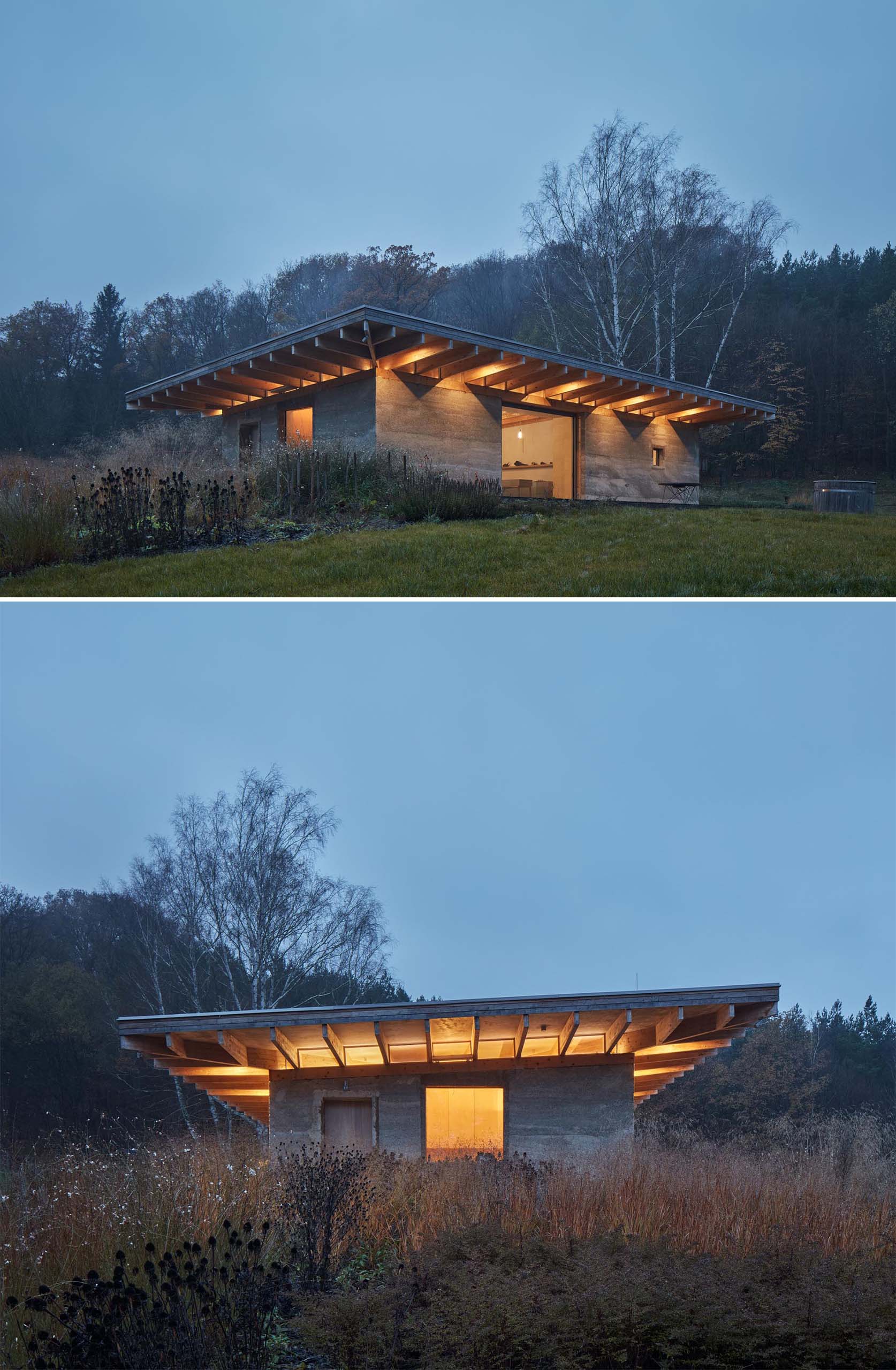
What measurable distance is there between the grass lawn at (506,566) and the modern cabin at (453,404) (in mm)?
3969

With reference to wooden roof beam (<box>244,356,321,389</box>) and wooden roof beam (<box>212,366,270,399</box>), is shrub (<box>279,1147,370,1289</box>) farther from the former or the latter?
wooden roof beam (<box>212,366,270,399</box>)

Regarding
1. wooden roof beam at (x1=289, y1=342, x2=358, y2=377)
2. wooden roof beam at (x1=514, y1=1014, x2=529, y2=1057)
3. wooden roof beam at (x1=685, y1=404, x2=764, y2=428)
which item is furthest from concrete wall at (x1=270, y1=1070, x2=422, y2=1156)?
wooden roof beam at (x1=685, y1=404, x2=764, y2=428)

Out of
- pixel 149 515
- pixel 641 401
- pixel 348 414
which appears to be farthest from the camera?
pixel 641 401

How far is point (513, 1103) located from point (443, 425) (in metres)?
11.3

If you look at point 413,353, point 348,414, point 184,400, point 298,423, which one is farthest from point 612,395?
point 184,400

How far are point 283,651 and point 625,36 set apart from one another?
46745mm

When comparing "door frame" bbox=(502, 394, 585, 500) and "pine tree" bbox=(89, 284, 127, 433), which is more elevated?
"pine tree" bbox=(89, 284, 127, 433)

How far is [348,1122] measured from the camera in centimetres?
1140

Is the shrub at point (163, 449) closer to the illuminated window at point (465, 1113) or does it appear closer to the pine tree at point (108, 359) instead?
the pine tree at point (108, 359)

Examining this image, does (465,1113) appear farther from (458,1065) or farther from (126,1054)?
(126,1054)

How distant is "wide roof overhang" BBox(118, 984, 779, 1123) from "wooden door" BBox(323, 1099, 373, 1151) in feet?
1.53

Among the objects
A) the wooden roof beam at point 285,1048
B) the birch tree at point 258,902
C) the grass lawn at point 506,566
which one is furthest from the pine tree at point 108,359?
the wooden roof beam at point 285,1048

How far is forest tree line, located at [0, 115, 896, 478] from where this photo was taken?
2911 cm

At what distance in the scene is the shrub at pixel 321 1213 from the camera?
5824 mm
